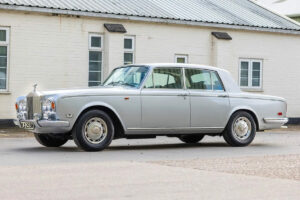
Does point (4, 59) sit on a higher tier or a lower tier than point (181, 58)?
lower

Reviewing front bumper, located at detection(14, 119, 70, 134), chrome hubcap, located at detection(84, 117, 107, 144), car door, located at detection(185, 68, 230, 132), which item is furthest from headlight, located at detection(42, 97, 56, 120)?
car door, located at detection(185, 68, 230, 132)

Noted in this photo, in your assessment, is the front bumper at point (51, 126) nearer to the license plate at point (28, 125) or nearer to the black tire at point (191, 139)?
the license plate at point (28, 125)

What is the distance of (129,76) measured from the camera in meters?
13.2

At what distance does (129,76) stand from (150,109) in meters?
0.80

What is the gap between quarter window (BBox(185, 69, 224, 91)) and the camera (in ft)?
→ 44.9

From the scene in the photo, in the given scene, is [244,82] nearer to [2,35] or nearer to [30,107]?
[2,35]

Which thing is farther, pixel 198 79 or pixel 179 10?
pixel 179 10

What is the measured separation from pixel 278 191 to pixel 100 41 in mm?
15763

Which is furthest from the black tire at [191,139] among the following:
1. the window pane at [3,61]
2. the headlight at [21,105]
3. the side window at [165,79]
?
the window pane at [3,61]

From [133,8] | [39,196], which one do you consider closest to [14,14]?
[133,8]

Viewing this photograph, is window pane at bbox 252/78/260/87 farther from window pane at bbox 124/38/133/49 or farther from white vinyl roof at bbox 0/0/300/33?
window pane at bbox 124/38/133/49

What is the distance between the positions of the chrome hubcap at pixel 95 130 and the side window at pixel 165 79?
Result: 1252 mm

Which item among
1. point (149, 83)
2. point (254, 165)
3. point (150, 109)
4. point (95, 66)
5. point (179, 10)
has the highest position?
point (179, 10)

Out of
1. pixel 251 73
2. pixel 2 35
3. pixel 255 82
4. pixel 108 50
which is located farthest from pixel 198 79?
pixel 255 82
